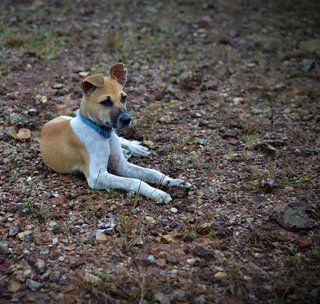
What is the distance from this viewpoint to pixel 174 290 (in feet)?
12.4

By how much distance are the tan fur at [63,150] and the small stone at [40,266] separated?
1397 millimetres

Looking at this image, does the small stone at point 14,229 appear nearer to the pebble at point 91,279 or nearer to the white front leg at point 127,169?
the pebble at point 91,279

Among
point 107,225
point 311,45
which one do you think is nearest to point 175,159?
point 107,225

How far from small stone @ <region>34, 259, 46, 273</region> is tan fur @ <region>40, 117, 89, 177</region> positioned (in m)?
1.40

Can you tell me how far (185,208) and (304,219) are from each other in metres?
1.27

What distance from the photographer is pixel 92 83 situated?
5156 millimetres

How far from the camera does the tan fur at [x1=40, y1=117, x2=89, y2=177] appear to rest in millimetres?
5320

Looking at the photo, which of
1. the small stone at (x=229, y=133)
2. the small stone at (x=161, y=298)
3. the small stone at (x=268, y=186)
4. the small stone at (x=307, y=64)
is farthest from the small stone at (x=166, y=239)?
the small stone at (x=307, y=64)

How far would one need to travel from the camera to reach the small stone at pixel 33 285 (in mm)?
3809

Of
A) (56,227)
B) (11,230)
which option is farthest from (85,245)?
(11,230)

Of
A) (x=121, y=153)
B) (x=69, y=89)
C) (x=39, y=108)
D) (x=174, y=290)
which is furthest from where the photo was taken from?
(x=69, y=89)

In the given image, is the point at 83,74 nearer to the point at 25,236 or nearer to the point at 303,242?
the point at 25,236

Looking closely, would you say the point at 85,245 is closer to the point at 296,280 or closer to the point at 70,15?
the point at 296,280

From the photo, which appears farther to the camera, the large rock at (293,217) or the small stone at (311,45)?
the small stone at (311,45)
